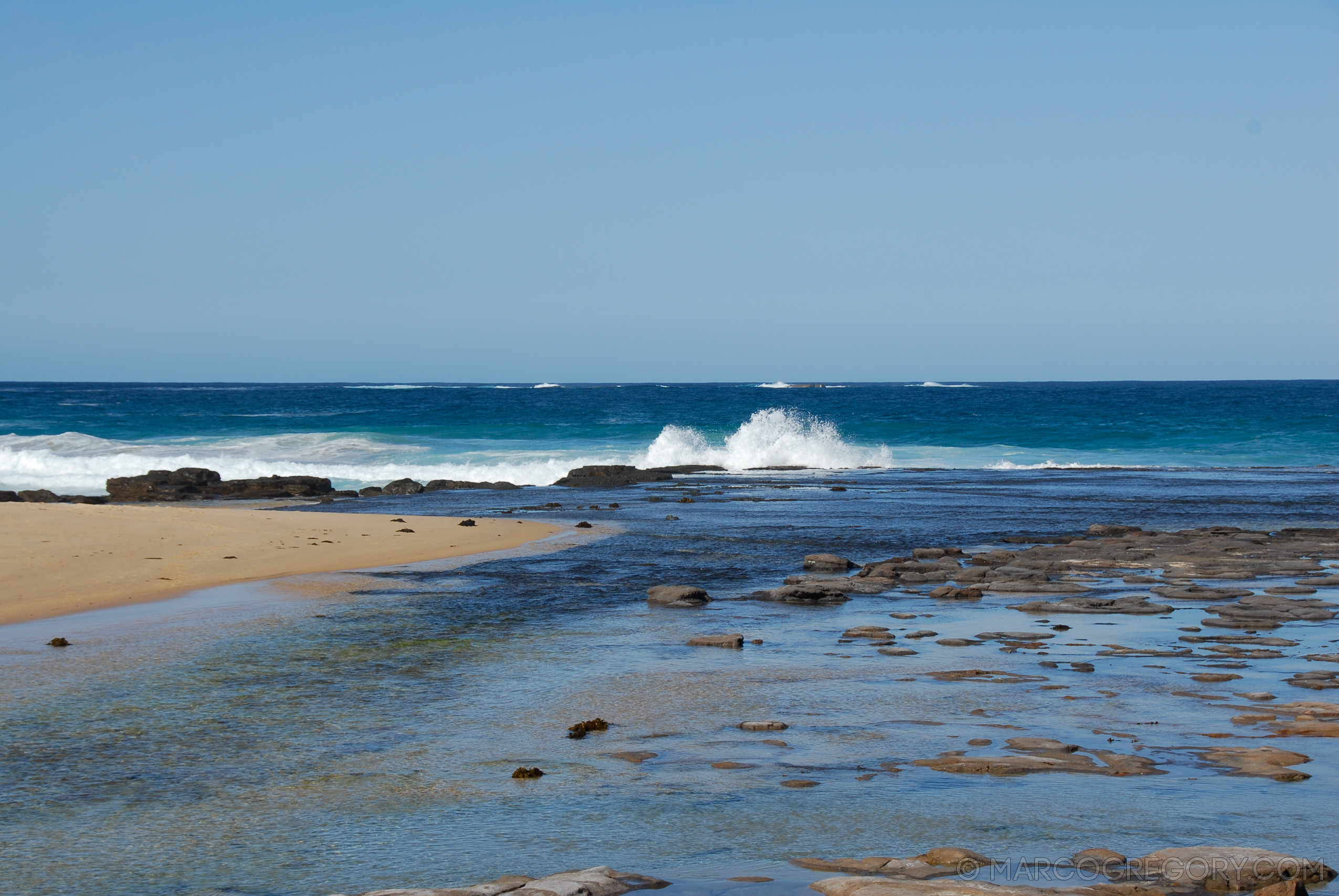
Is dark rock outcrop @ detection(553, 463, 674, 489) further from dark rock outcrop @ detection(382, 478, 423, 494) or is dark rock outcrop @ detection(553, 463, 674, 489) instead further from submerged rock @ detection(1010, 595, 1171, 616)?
submerged rock @ detection(1010, 595, 1171, 616)

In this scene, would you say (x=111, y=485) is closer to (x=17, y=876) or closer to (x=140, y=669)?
(x=140, y=669)

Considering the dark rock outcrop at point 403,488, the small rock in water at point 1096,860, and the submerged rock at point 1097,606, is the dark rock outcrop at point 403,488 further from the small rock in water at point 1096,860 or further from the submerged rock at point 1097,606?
the small rock in water at point 1096,860

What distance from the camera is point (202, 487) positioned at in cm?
2734

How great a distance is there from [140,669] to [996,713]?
5735mm

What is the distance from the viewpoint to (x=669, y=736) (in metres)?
6.51

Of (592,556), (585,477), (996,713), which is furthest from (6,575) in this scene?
(585,477)

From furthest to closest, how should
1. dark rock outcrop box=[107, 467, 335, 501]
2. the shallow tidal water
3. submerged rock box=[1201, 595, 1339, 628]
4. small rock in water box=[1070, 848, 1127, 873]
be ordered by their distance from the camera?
1. dark rock outcrop box=[107, 467, 335, 501]
2. submerged rock box=[1201, 595, 1339, 628]
3. the shallow tidal water
4. small rock in water box=[1070, 848, 1127, 873]

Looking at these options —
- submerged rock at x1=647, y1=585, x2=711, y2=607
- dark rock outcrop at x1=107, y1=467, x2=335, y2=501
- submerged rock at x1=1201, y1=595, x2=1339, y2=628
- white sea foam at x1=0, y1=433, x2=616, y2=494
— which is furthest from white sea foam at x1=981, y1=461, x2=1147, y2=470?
submerged rock at x1=647, y1=585, x2=711, y2=607

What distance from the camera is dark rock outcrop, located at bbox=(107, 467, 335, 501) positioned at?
26328 mm

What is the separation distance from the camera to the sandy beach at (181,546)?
38.7 feet

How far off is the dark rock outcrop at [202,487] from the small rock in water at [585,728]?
2153 centimetres

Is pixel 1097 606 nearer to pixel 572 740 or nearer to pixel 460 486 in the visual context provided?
pixel 572 740

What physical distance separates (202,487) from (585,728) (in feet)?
76.3

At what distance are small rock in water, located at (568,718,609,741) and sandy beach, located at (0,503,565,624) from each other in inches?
→ 242
